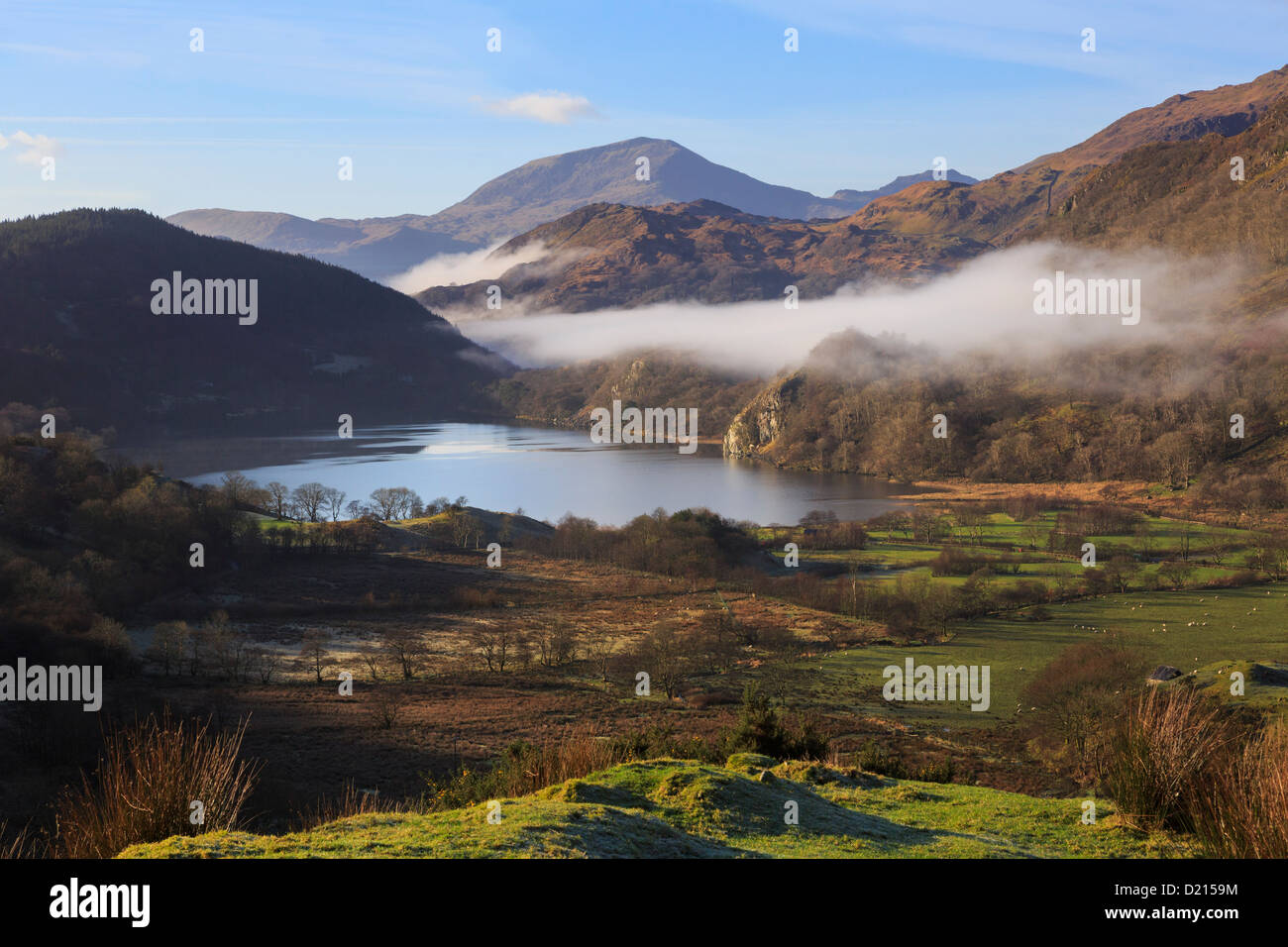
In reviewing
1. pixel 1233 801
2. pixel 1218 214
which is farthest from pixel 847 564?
pixel 1218 214

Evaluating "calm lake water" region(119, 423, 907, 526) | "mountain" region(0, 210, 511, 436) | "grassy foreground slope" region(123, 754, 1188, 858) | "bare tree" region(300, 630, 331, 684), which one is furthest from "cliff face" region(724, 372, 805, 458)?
"grassy foreground slope" region(123, 754, 1188, 858)

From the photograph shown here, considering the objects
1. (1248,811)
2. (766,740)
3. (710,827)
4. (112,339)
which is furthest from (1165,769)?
(112,339)

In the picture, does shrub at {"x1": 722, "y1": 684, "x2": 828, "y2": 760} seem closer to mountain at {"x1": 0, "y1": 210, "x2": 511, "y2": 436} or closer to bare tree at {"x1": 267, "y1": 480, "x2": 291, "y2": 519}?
bare tree at {"x1": 267, "y1": 480, "x2": 291, "y2": 519}

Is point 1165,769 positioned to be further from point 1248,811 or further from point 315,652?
point 315,652

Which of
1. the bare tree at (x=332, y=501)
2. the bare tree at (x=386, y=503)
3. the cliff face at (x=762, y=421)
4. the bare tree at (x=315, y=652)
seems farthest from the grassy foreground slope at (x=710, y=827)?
the cliff face at (x=762, y=421)

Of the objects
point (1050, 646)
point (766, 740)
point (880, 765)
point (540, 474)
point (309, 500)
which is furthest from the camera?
point (540, 474)
